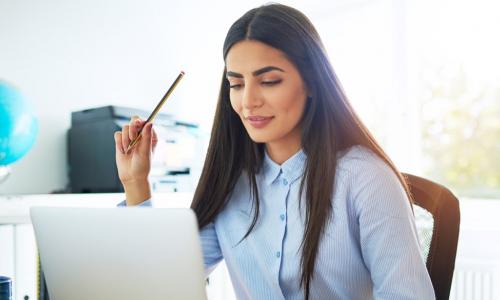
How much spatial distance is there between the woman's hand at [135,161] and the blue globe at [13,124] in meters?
0.62

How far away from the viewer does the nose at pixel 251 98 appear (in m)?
0.95

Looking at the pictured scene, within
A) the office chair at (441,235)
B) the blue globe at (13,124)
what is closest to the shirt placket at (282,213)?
the office chair at (441,235)

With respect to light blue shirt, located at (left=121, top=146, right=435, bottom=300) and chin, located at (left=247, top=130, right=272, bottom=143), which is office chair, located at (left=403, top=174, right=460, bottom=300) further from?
chin, located at (left=247, top=130, right=272, bottom=143)

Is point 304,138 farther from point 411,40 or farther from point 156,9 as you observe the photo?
point 156,9

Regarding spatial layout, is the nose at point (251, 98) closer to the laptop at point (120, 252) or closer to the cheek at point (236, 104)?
the cheek at point (236, 104)

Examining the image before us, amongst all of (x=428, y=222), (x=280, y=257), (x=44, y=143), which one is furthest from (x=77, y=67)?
(x=428, y=222)

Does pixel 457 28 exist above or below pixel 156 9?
below

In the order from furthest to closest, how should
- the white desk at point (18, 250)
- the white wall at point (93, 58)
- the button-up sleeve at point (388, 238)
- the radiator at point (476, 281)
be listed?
the white wall at point (93, 58) < the radiator at point (476, 281) < the white desk at point (18, 250) < the button-up sleeve at point (388, 238)

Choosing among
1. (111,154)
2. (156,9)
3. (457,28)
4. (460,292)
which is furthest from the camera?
(156,9)

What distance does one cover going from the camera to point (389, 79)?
2.57 metres

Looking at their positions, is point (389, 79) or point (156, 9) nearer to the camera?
point (389, 79)

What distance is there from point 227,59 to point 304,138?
0.75 feet

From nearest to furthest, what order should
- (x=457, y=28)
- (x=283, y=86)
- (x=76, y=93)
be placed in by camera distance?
(x=283, y=86) < (x=76, y=93) < (x=457, y=28)

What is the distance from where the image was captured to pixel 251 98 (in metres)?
0.95
